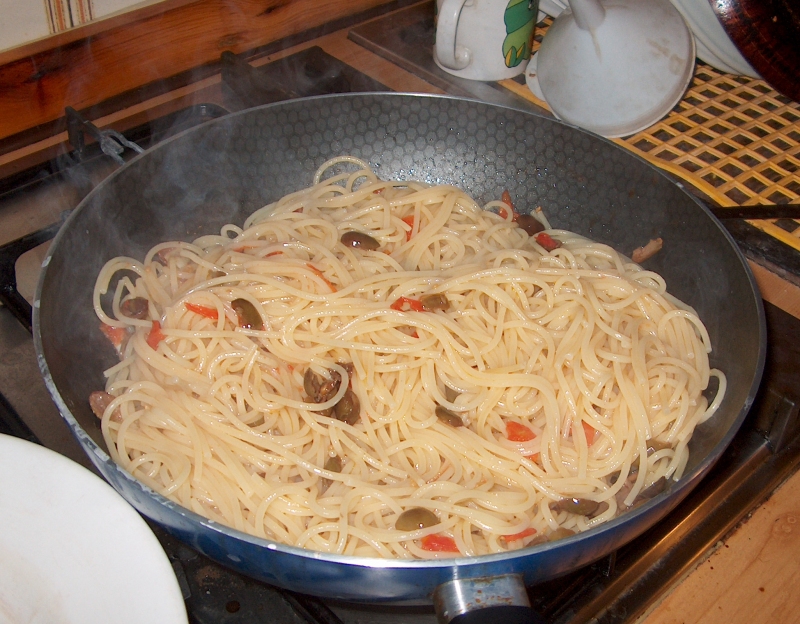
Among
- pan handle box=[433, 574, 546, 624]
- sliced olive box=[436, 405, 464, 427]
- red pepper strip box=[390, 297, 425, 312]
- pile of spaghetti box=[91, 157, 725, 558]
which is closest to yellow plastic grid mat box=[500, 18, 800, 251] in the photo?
pile of spaghetti box=[91, 157, 725, 558]

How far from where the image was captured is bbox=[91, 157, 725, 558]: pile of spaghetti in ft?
5.52

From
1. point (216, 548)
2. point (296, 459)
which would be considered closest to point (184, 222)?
point (296, 459)

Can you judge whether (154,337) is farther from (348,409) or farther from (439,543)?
(439,543)

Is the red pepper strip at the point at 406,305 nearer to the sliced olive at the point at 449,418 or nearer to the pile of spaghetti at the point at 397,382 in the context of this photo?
the pile of spaghetti at the point at 397,382

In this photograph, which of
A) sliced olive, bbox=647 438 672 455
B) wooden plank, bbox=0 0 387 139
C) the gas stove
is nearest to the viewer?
the gas stove

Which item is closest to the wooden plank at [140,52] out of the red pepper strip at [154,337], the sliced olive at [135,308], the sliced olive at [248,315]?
the sliced olive at [135,308]

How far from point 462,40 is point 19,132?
1.82 meters

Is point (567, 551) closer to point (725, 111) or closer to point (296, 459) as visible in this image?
point (296, 459)

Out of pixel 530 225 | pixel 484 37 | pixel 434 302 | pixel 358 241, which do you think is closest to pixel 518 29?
pixel 484 37

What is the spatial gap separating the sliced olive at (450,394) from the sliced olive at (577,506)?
0.39 metres

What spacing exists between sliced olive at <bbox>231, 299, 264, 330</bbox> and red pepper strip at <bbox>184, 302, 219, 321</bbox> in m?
0.07

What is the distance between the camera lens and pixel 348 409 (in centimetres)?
184

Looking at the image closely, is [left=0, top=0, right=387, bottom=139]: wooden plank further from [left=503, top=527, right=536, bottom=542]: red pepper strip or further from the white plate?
[left=503, top=527, right=536, bottom=542]: red pepper strip

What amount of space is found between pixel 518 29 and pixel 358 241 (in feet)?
4.54
